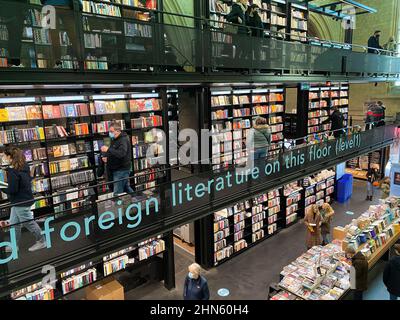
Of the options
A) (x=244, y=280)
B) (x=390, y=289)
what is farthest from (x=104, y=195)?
(x=390, y=289)

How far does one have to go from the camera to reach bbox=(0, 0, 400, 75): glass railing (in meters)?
3.84

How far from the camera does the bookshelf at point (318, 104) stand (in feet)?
35.2

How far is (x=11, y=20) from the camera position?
366 centimetres

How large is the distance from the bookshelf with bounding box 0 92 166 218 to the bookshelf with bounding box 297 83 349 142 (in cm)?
599

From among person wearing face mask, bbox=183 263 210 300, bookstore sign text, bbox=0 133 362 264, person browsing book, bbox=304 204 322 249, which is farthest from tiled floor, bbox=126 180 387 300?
bookstore sign text, bbox=0 133 362 264

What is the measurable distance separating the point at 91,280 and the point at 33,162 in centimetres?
246

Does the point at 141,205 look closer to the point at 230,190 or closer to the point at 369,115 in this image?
the point at 230,190

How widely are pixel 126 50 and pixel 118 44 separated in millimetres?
149

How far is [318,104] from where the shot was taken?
11547 mm

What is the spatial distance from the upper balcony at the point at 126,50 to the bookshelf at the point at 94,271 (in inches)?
106

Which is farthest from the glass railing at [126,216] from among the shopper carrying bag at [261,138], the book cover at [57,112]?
the book cover at [57,112]

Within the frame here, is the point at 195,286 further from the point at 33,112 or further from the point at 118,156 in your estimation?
the point at 33,112

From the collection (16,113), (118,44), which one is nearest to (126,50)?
(118,44)

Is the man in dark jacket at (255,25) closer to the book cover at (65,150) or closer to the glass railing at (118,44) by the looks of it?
the glass railing at (118,44)
